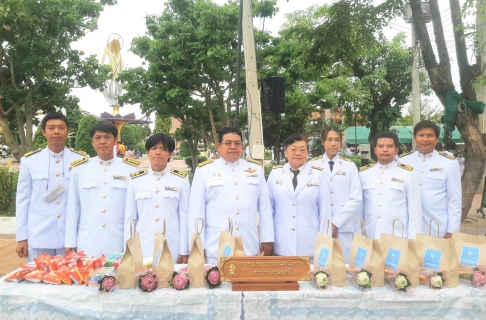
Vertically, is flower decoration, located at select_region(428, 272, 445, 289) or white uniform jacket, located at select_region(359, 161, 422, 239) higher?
white uniform jacket, located at select_region(359, 161, 422, 239)

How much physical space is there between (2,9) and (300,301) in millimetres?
7420

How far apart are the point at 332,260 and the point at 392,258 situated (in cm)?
35

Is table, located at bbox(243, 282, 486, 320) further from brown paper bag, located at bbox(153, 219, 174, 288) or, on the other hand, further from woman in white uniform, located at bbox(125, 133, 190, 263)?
woman in white uniform, located at bbox(125, 133, 190, 263)

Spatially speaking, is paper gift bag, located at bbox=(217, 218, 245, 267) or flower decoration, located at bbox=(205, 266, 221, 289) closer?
flower decoration, located at bbox=(205, 266, 221, 289)

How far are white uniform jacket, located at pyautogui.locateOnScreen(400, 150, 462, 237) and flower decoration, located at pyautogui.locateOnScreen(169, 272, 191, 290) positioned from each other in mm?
2327

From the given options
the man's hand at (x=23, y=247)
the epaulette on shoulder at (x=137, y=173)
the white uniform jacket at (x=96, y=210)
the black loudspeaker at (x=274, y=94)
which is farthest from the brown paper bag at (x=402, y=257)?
the black loudspeaker at (x=274, y=94)

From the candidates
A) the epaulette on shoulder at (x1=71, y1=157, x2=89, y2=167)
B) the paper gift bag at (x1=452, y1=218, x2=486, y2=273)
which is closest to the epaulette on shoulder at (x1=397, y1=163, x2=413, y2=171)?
the paper gift bag at (x1=452, y1=218, x2=486, y2=273)

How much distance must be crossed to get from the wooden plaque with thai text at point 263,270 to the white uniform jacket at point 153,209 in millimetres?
930

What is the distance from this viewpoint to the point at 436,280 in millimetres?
2311

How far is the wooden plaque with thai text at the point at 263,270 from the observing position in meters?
2.29

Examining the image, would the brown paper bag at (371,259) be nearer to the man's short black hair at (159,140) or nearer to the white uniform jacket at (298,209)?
the white uniform jacket at (298,209)

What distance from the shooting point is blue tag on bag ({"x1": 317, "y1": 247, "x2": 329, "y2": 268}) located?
2432mm

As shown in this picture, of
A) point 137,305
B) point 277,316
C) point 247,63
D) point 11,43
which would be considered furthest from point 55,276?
point 11,43

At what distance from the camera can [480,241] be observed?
249 cm
